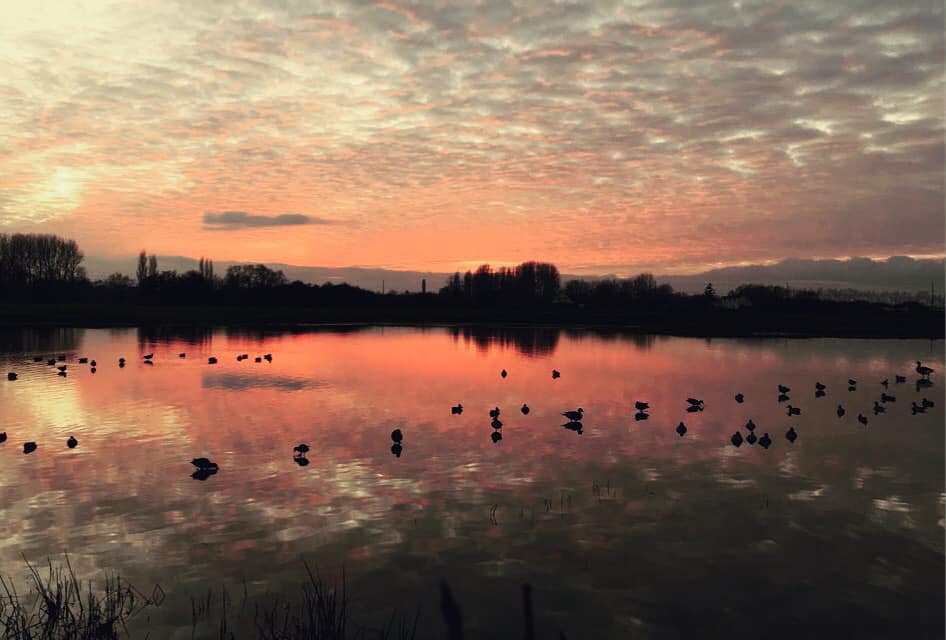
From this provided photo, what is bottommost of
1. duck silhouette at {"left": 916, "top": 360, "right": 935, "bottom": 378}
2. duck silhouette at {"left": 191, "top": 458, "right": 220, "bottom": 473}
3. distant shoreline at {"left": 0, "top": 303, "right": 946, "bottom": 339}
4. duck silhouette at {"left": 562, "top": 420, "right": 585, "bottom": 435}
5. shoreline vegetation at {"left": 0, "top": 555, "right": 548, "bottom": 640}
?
shoreline vegetation at {"left": 0, "top": 555, "right": 548, "bottom": 640}

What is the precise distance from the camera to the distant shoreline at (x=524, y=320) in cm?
9106

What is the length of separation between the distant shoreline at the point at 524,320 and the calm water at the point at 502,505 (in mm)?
62740

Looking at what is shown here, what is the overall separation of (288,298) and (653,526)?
152067 millimetres

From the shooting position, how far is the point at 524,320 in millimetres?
120750

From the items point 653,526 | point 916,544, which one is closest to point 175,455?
point 653,526

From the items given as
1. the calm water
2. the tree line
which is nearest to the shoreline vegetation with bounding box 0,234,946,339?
the tree line

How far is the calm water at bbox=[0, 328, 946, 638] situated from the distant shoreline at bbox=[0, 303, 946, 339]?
62.7m

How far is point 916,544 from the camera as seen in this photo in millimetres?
12797

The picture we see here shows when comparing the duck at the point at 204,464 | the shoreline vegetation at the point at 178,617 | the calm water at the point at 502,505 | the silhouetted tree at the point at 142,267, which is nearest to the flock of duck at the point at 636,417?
the duck at the point at 204,464

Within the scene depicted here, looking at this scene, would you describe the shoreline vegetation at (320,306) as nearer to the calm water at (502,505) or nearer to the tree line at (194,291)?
the tree line at (194,291)

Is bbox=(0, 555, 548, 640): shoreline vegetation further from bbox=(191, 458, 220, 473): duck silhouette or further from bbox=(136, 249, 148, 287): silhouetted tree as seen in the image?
bbox=(136, 249, 148, 287): silhouetted tree

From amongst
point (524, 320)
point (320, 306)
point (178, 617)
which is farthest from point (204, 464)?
point (320, 306)

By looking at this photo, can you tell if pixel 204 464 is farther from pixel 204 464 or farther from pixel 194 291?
pixel 194 291

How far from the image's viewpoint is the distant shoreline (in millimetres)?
91062
